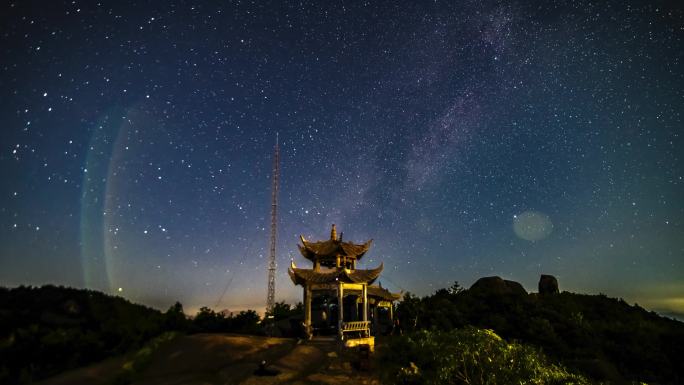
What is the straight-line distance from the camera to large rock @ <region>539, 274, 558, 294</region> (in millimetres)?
46969

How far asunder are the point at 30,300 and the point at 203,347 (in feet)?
63.2

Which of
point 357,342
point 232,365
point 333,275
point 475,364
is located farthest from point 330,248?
point 475,364

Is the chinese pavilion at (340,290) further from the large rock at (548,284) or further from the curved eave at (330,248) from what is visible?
the large rock at (548,284)

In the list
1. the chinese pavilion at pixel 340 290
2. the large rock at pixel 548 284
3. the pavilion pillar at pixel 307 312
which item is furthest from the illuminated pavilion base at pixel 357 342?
the large rock at pixel 548 284

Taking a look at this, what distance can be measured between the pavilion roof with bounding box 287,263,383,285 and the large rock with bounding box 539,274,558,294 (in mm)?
30626

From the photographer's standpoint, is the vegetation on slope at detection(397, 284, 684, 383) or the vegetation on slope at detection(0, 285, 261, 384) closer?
the vegetation on slope at detection(0, 285, 261, 384)

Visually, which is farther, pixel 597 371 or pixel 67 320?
pixel 67 320

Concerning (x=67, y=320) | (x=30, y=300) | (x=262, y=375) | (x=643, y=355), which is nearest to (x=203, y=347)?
(x=262, y=375)

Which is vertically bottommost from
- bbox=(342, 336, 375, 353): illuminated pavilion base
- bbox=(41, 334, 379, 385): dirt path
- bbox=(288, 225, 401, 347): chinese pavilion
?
bbox=(41, 334, 379, 385): dirt path

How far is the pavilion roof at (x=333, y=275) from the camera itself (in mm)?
25422

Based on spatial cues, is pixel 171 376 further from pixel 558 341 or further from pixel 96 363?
pixel 558 341

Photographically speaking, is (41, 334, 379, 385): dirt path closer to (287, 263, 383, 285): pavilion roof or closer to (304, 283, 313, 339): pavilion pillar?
(304, 283, 313, 339): pavilion pillar

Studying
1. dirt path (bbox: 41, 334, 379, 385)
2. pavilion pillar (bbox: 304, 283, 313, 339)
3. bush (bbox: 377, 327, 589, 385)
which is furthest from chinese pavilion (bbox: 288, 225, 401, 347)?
bush (bbox: 377, 327, 589, 385)

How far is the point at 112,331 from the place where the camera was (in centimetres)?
2223
